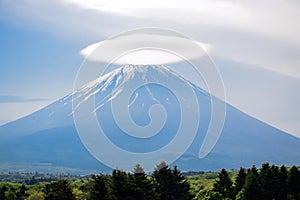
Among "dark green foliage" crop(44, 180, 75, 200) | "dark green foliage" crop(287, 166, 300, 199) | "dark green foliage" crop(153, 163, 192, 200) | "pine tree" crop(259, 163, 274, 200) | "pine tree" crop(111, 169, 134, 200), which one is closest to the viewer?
"dark green foliage" crop(44, 180, 75, 200)

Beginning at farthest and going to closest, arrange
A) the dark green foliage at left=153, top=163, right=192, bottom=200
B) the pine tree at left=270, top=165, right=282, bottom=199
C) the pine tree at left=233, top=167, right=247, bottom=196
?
the pine tree at left=233, top=167, right=247, bottom=196 < the pine tree at left=270, top=165, right=282, bottom=199 < the dark green foliage at left=153, top=163, right=192, bottom=200

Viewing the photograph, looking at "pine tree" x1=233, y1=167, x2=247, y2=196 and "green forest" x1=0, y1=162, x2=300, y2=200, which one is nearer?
"green forest" x1=0, y1=162, x2=300, y2=200

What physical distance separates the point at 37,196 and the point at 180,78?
446ft

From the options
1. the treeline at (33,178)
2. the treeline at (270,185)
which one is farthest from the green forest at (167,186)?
the treeline at (33,178)

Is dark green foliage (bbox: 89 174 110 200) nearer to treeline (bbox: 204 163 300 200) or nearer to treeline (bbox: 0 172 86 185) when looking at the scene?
treeline (bbox: 204 163 300 200)

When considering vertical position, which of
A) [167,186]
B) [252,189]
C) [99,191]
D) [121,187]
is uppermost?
[252,189]

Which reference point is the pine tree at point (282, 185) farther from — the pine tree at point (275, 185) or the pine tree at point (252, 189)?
the pine tree at point (252, 189)

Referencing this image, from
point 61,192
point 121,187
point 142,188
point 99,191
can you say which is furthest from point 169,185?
point 61,192

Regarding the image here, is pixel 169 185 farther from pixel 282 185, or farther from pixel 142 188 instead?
pixel 282 185

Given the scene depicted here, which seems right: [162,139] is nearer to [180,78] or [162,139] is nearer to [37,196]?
[180,78]

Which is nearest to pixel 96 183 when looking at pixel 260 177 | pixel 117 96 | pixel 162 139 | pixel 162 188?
pixel 162 188

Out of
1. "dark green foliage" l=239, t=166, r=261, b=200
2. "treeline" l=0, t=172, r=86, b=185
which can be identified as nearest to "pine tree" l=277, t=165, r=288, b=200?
"dark green foliage" l=239, t=166, r=261, b=200

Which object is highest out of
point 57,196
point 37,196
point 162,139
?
point 162,139

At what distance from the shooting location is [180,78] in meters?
173
